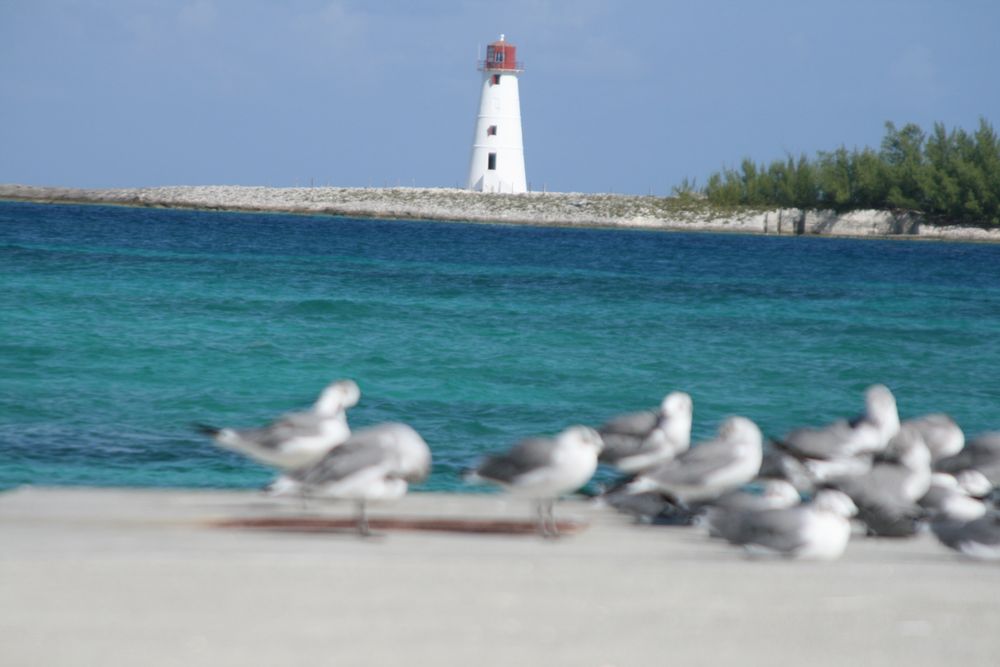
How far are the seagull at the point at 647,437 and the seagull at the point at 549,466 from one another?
1224 mm

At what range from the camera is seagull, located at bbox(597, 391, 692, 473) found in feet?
24.1

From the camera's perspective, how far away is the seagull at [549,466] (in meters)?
5.97

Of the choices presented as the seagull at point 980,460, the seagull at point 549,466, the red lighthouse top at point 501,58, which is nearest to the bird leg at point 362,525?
the seagull at point 549,466

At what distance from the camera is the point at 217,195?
90688mm

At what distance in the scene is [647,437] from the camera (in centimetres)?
745

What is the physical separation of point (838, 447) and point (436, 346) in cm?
1235

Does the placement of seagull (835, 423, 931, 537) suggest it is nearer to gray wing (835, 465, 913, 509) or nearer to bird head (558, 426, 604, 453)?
gray wing (835, 465, 913, 509)

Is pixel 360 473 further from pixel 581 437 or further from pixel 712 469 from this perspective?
pixel 712 469

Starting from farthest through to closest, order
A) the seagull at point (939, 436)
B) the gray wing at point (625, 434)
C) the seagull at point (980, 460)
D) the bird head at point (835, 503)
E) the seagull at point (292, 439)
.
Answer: the seagull at point (939, 436)
the seagull at point (980, 460)
the gray wing at point (625, 434)
the seagull at point (292, 439)
the bird head at point (835, 503)

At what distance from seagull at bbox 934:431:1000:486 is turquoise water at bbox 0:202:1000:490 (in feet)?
11.7

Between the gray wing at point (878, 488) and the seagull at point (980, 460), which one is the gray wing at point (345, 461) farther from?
the seagull at point (980, 460)

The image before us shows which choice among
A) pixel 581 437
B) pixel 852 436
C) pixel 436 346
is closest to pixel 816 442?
pixel 852 436

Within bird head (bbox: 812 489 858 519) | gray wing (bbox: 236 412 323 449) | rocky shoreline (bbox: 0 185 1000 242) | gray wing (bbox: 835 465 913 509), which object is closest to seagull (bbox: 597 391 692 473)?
gray wing (bbox: 835 465 913 509)

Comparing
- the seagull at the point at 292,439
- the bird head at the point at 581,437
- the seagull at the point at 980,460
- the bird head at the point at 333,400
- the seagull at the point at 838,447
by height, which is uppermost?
the bird head at the point at 581,437
